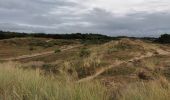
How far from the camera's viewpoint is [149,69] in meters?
18.0

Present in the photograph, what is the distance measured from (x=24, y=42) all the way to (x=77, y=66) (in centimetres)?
4695

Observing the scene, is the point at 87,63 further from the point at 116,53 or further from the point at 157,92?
the point at 157,92

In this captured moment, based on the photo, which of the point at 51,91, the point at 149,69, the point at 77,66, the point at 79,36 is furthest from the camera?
the point at 79,36

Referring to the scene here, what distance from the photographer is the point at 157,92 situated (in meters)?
7.39

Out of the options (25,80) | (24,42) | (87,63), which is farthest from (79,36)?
(25,80)

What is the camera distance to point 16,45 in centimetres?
6166

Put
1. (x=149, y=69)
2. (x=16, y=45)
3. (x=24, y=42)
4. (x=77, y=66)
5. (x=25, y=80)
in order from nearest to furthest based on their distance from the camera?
(x=25, y=80)
(x=149, y=69)
(x=77, y=66)
(x=16, y=45)
(x=24, y=42)

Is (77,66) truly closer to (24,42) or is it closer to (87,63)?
(87,63)

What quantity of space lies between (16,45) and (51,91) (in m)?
53.9

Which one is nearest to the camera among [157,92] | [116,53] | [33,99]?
[157,92]

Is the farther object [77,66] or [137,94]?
[77,66]

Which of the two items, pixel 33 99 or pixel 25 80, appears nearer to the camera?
pixel 33 99

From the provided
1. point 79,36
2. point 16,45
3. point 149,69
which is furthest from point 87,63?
point 79,36

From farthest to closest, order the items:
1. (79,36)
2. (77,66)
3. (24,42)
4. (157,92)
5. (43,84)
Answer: (79,36) < (24,42) < (77,66) < (43,84) < (157,92)
